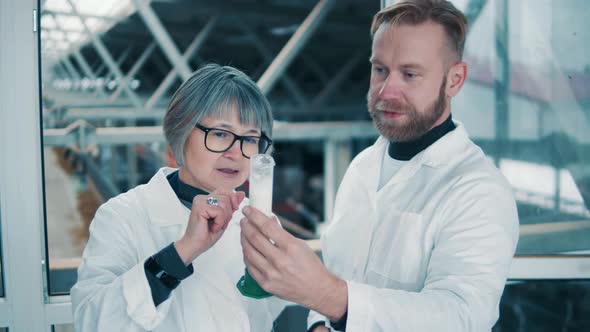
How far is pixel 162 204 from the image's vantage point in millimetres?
1281

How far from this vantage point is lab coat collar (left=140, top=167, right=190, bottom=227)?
4.12 ft

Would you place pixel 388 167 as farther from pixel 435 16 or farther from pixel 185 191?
pixel 185 191

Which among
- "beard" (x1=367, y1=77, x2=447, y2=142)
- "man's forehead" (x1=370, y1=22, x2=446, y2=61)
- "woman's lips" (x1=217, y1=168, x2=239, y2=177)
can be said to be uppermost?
"man's forehead" (x1=370, y1=22, x2=446, y2=61)

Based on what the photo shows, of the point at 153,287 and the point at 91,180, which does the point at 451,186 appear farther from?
the point at 91,180

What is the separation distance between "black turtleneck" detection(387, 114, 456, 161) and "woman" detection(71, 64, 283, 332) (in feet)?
1.38

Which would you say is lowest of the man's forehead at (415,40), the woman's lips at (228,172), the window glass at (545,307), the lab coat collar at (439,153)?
the window glass at (545,307)

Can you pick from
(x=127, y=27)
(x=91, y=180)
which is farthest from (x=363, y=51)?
(x=91, y=180)

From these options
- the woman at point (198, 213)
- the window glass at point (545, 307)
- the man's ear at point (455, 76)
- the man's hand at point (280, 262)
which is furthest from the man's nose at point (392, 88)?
the window glass at point (545, 307)

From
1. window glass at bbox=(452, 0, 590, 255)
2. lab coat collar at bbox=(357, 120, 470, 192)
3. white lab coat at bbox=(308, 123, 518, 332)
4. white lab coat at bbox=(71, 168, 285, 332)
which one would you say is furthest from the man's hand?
window glass at bbox=(452, 0, 590, 255)

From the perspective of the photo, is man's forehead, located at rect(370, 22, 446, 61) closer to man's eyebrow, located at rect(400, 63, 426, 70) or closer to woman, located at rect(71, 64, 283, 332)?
man's eyebrow, located at rect(400, 63, 426, 70)

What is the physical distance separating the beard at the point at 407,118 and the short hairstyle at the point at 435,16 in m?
0.12

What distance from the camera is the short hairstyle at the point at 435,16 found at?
4.33ft

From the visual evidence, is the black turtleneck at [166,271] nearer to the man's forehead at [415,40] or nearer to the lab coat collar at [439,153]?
the lab coat collar at [439,153]

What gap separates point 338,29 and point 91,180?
5.99 metres
